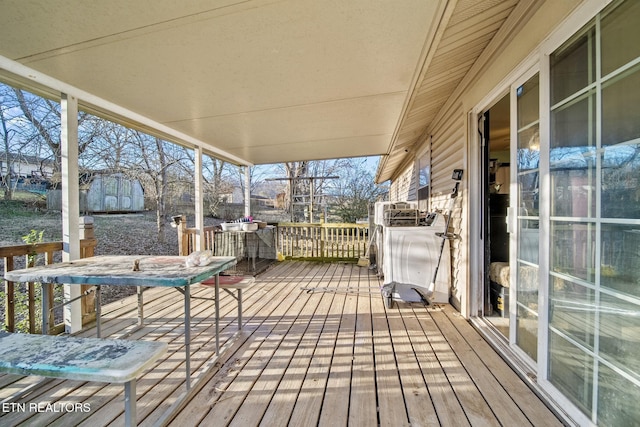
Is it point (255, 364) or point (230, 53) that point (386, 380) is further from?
point (230, 53)

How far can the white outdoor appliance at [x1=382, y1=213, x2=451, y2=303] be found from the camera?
3.23 meters

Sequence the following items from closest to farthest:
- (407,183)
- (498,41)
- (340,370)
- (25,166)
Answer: (340,370) → (498,41) → (25,166) → (407,183)

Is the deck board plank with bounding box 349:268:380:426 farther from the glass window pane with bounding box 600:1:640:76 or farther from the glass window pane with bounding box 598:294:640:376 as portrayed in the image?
the glass window pane with bounding box 600:1:640:76

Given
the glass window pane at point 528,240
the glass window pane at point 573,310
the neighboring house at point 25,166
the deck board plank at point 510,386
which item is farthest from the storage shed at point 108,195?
the glass window pane at point 573,310

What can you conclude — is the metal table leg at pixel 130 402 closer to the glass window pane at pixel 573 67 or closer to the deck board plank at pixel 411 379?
the deck board plank at pixel 411 379

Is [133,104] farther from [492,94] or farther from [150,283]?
[492,94]

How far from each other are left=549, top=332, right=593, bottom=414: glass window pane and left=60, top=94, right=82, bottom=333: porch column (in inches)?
150

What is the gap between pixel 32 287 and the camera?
2367 millimetres

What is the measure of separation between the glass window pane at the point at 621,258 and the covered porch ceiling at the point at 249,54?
4.51 feet

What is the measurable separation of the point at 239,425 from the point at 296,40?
2.34 m

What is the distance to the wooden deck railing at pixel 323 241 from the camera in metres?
5.98

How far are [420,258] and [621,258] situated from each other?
7.07 ft

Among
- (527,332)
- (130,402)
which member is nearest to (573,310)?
(527,332)

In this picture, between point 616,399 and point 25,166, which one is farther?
point 25,166
